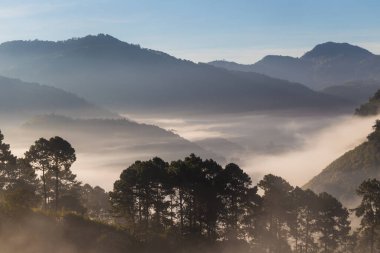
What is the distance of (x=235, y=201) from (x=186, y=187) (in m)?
7.82

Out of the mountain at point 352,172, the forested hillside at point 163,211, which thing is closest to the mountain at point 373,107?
the mountain at point 352,172

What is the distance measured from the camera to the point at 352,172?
147 metres

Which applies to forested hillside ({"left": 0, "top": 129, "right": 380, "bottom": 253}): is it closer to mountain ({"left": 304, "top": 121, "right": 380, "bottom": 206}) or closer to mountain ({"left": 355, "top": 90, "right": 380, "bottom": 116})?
mountain ({"left": 304, "top": 121, "right": 380, "bottom": 206})

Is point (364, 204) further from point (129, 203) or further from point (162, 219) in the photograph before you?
point (129, 203)

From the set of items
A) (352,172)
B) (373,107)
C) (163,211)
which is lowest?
(163,211)

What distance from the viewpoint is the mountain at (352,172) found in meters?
141

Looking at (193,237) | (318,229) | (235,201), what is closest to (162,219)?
(193,237)

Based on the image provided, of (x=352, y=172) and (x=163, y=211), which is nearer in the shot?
(x=163, y=211)

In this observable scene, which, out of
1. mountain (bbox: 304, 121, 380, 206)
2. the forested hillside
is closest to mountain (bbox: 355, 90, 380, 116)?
mountain (bbox: 304, 121, 380, 206)

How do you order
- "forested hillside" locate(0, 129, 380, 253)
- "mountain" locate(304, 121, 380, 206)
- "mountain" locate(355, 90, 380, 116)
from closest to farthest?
1. "forested hillside" locate(0, 129, 380, 253)
2. "mountain" locate(304, 121, 380, 206)
3. "mountain" locate(355, 90, 380, 116)

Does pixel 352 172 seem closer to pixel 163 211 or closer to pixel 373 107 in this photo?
pixel 373 107

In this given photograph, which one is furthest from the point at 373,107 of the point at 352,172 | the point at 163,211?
the point at 163,211

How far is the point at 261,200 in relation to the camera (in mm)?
68625

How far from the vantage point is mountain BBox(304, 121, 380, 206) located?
5536 inches
